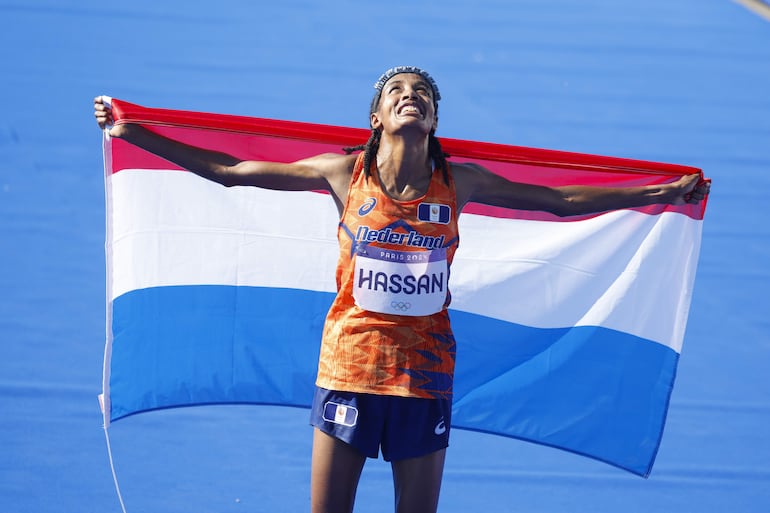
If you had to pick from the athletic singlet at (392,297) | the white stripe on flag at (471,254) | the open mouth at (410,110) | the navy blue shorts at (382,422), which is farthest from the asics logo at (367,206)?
the white stripe on flag at (471,254)

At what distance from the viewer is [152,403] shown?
375 centimetres

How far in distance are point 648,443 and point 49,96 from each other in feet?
18.3

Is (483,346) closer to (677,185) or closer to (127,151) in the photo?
(677,185)

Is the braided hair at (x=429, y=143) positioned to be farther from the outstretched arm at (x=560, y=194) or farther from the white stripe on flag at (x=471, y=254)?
the white stripe on flag at (x=471, y=254)

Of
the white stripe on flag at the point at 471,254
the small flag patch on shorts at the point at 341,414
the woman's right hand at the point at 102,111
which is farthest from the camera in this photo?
the white stripe on flag at the point at 471,254

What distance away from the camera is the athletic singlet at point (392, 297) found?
2.91 m

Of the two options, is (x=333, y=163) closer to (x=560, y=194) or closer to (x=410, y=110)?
(x=410, y=110)

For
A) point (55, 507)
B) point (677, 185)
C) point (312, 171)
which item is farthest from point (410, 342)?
point (55, 507)

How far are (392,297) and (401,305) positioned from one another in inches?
1.3

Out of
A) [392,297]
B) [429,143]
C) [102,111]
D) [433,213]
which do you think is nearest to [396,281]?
[392,297]

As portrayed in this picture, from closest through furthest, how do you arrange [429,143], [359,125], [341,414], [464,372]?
1. [341,414]
2. [429,143]
3. [464,372]
4. [359,125]

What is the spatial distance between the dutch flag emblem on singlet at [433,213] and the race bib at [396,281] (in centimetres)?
9

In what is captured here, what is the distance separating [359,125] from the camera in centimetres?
761

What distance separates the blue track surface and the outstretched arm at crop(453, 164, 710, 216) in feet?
4.43
